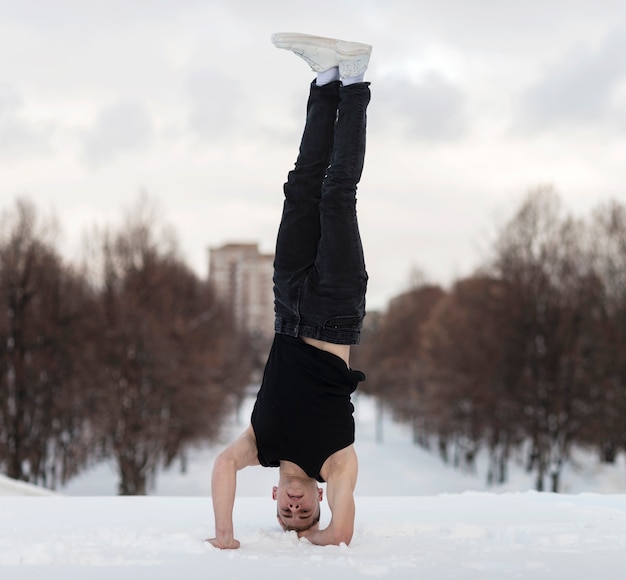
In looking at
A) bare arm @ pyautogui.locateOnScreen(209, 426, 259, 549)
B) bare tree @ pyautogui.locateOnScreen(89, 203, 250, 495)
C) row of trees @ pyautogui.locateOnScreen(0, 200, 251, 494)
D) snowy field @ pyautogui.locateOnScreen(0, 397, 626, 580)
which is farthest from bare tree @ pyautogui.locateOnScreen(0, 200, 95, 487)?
bare arm @ pyautogui.locateOnScreen(209, 426, 259, 549)

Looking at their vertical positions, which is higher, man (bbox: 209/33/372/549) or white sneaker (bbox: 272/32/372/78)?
white sneaker (bbox: 272/32/372/78)

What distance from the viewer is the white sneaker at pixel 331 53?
4.65 meters

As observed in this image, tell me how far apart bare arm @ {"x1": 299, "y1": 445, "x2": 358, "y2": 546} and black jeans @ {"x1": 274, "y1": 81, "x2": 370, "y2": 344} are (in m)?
0.68

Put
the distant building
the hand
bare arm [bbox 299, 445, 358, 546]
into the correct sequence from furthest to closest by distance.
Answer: the distant building, bare arm [bbox 299, 445, 358, 546], the hand

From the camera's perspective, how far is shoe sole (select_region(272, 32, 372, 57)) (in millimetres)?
4645

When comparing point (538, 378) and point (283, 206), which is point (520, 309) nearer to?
point (538, 378)

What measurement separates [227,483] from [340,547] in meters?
0.67

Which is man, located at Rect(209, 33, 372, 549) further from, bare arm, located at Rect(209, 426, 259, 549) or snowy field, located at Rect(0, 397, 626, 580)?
snowy field, located at Rect(0, 397, 626, 580)

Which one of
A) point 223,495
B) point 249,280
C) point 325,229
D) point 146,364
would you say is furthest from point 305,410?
point 249,280

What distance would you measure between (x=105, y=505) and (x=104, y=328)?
20149 millimetres

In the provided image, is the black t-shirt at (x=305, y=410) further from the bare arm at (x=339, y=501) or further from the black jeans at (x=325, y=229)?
the black jeans at (x=325, y=229)

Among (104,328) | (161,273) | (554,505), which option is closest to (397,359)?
(161,273)

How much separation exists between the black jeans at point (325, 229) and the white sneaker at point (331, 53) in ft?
0.38

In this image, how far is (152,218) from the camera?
91.1ft
